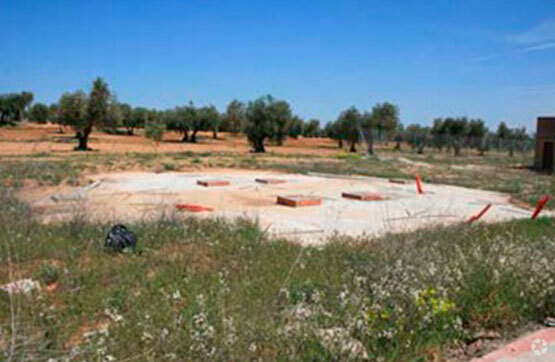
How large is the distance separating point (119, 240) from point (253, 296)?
2.44m

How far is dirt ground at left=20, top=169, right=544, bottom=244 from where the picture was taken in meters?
9.21

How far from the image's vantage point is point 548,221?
10227mm

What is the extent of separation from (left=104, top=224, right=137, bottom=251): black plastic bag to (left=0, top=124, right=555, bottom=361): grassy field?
0.11 metres

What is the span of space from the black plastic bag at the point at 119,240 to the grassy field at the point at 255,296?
106 mm

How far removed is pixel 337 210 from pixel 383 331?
8.33 metres

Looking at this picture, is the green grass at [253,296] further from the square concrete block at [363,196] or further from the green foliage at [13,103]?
the green foliage at [13,103]

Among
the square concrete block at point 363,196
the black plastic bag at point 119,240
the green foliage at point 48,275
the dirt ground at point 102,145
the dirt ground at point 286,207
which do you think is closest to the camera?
the green foliage at point 48,275

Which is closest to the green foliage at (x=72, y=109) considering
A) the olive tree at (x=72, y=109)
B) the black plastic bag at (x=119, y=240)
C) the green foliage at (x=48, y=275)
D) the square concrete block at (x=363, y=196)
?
the olive tree at (x=72, y=109)

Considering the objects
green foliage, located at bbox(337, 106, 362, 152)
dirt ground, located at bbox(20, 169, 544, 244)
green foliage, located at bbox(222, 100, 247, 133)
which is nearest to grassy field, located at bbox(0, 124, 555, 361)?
dirt ground, located at bbox(20, 169, 544, 244)

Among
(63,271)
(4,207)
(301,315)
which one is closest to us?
(301,315)

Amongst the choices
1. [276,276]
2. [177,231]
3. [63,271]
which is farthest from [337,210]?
[63,271]

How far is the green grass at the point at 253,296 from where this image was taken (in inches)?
126

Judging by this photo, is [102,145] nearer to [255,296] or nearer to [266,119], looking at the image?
[266,119]

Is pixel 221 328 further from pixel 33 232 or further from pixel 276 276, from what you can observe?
pixel 33 232
